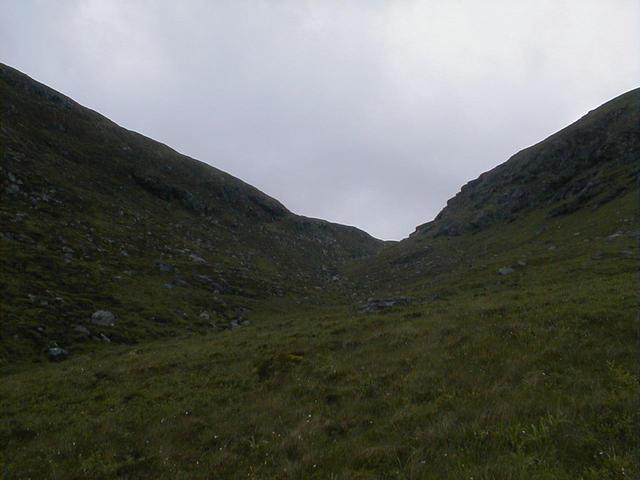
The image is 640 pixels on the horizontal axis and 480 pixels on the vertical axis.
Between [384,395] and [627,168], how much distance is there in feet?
198

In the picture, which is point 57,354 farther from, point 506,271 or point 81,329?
point 506,271

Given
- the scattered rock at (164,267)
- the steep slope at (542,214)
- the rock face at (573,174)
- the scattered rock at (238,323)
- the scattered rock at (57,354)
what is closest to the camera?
the scattered rock at (57,354)

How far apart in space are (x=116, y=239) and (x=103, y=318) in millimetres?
17356

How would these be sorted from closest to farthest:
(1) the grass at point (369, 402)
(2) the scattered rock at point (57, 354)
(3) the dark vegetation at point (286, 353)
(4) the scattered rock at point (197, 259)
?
(1) the grass at point (369, 402), (3) the dark vegetation at point (286, 353), (2) the scattered rock at point (57, 354), (4) the scattered rock at point (197, 259)

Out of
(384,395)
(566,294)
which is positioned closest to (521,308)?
(566,294)

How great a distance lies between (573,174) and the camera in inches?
2613

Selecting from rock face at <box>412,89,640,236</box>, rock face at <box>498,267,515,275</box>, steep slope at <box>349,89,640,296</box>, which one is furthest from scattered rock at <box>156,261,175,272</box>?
rock face at <box>412,89,640,236</box>

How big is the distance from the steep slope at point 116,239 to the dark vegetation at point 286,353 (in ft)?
0.74

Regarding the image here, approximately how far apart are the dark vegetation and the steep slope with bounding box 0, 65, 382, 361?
225 millimetres

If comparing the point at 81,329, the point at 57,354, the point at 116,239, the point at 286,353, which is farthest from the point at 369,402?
the point at 116,239

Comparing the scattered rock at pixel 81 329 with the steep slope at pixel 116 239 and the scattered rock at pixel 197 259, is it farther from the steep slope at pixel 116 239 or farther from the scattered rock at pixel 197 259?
the scattered rock at pixel 197 259

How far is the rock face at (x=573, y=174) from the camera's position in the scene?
54.6 m

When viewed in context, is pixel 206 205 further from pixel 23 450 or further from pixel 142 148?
pixel 23 450

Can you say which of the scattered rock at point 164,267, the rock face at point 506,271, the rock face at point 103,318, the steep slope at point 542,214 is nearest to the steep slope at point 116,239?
the scattered rock at point 164,267
